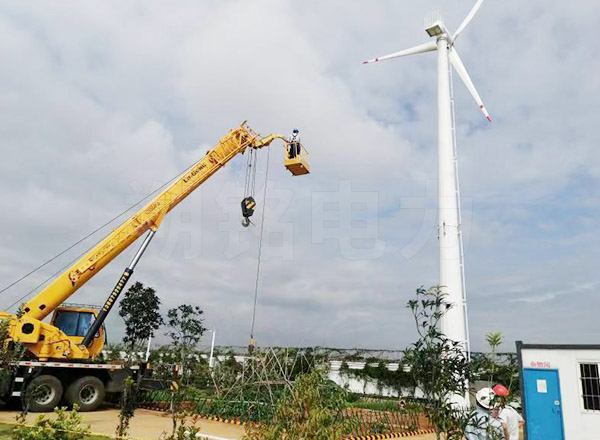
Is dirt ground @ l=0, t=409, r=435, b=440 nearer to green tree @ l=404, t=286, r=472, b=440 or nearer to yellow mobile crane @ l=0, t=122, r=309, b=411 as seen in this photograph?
yellow mobile crane @ l=0, t=122, r=309, b=411

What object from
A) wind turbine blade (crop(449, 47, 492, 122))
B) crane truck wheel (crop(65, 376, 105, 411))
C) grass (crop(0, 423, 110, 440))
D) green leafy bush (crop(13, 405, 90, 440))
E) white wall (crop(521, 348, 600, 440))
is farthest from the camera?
wind turbine blade (crop(449, 47, 492, 122))

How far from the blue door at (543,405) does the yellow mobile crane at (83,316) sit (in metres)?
9.25

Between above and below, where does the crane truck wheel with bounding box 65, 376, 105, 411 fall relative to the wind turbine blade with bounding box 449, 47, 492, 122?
below

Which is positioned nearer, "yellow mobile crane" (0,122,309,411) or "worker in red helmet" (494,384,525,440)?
"worker in red helmet" (494,384,525,440)

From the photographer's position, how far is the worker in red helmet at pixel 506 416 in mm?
7121

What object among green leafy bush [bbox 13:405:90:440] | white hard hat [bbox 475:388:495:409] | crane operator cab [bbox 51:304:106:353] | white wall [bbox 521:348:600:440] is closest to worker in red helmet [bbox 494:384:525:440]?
white hard hat [bbox 475:388:495:409]

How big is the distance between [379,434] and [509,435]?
7.07 metres

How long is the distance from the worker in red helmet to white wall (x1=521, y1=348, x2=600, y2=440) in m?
4.69

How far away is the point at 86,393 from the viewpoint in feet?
50.3

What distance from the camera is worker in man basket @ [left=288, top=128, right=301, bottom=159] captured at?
1572cm

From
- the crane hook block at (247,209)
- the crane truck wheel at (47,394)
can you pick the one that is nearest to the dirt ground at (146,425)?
the crane truck wheel at (47,394)

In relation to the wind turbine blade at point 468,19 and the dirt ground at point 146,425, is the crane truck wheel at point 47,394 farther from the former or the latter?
the wind turbine blade at point 468,19

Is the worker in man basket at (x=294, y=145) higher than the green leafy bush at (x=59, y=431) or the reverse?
higher

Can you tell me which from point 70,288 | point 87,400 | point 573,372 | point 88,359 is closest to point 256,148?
point 70,288
